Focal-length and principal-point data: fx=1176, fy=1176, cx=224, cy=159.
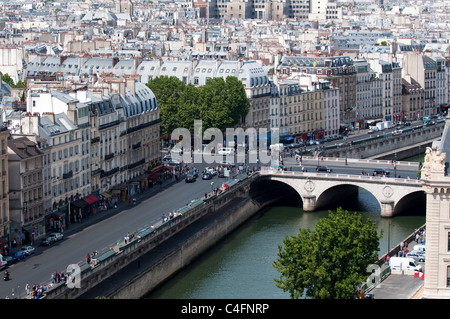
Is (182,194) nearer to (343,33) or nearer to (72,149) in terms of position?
(72,149)

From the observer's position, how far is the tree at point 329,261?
42500mm

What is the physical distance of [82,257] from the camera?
166ft

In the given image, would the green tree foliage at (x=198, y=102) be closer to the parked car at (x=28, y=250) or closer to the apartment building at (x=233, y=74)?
the apartment building at (x=233, y=74)

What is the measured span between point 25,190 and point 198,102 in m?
33.4

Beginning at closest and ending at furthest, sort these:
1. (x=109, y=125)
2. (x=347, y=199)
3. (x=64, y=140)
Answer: (x=64, y=140) → (x=109, y=125) → (x=347, y=199)

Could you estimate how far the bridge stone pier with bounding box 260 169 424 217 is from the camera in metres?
69.6

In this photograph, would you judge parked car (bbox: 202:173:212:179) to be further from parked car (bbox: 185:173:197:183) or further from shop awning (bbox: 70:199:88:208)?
shop awning (bbox: 70:199:88:208)

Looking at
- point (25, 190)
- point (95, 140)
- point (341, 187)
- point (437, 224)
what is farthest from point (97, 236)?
point (341, 187)

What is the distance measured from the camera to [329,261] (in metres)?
43.2

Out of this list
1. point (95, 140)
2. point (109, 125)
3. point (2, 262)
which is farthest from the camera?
point (109, 125)

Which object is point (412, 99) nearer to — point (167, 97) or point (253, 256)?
point (167, 97)

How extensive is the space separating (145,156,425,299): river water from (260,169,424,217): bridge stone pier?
2.53 feet
